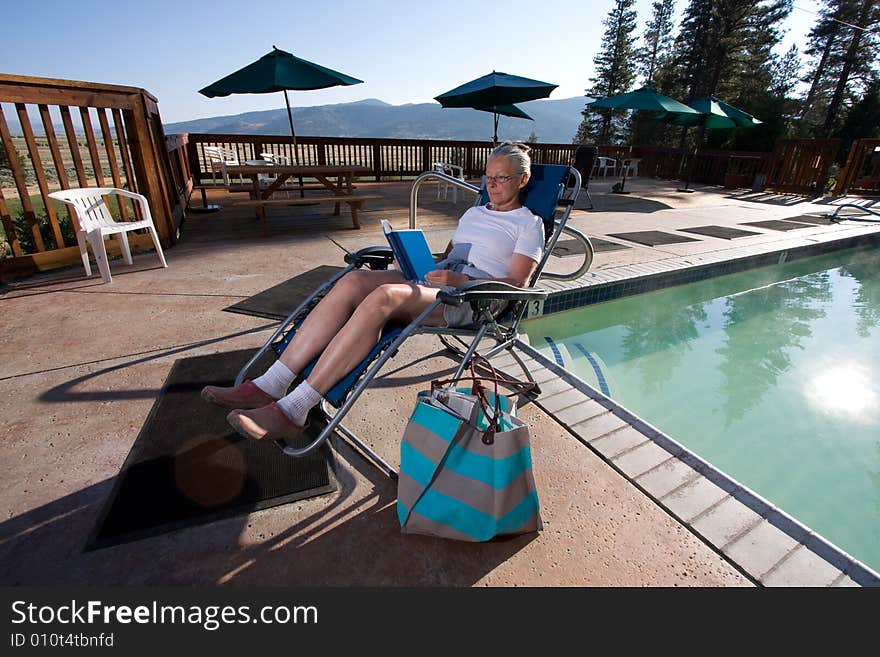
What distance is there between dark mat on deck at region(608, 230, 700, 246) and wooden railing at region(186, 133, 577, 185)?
5786 millimetres

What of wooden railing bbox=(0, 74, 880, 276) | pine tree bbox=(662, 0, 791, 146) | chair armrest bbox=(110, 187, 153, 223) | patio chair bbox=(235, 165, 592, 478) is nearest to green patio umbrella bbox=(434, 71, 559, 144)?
wooden railing bbox=(0, 74, 880, 276)

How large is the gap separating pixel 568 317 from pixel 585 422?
1.89m

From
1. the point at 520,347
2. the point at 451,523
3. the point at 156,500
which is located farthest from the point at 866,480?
the point at 156,500

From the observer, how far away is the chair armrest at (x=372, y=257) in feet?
6.88

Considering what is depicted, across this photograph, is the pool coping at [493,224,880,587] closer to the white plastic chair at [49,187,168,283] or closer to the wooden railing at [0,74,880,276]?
the white plastic chair at [49,187,168,283]

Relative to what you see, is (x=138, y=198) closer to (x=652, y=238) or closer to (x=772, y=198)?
(x=652, y=238)

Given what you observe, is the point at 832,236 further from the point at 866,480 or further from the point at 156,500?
the point at 156,500

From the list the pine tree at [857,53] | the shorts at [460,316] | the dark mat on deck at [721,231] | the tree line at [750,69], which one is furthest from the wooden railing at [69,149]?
the pine tree at [857,53]

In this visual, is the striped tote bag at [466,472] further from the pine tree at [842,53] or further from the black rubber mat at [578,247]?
the pine tree at [842,53]

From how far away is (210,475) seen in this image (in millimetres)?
1603

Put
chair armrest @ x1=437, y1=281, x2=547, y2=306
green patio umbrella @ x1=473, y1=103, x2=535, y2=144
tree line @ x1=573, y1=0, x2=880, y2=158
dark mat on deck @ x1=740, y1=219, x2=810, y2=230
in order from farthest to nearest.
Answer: tree line @ x1=573, y1=0, x2=880, y2=158 → green patio umbrella @ x1=473, y1=103, x2=535, y2=144 → dark mat on deck @ x1=740, y1=219, x2=810, y2=230 → chair armrest @ x1=437, y1=281, x2=547, y2=306

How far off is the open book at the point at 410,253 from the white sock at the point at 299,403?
704 mm

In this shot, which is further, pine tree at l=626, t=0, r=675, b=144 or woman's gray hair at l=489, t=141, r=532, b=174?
pine tree at l=626, t=0, r=675, b=144

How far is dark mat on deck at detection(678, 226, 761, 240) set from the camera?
20.0 feet
